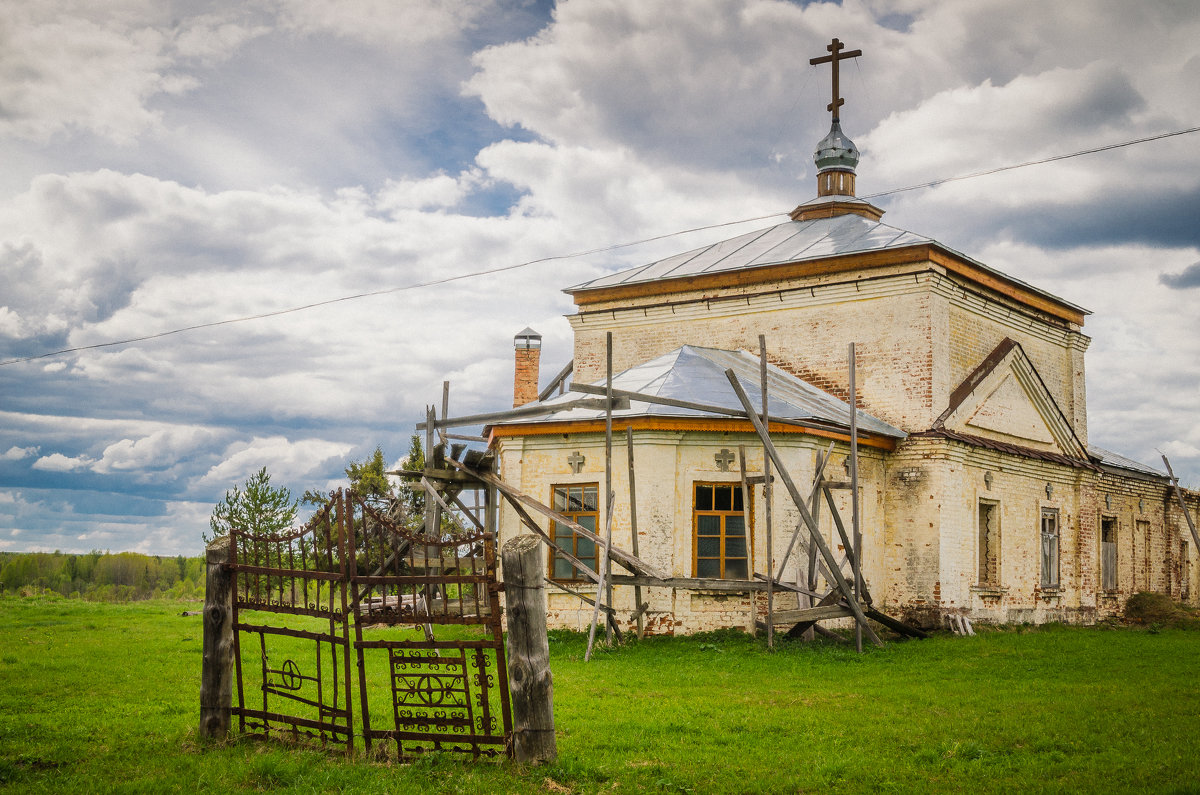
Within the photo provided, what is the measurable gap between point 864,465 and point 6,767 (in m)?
13.8

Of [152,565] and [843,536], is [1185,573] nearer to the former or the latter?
[843,536]

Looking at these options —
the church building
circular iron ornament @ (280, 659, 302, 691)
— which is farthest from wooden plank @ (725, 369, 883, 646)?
circular iron ornament @ (280, 659, 302, 691)

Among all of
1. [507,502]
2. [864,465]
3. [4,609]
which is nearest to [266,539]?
[507,502]

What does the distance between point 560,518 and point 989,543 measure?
373 inches

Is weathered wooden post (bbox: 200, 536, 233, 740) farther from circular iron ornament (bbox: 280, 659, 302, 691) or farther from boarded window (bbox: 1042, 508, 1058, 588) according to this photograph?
boarded window (bbox: 1042, 508, 1058, 588)

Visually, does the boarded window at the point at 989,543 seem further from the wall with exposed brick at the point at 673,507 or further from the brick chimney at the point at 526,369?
the brick chimney at the point at 526,369

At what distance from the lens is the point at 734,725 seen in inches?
337

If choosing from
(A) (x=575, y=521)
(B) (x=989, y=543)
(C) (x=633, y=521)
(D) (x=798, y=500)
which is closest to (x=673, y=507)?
(C) (x=633, y=521)

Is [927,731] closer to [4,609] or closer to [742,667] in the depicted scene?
[742,667]

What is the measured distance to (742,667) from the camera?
12.3 metres

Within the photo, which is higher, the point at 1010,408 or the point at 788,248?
the point at 788,248

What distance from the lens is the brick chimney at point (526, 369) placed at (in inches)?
914

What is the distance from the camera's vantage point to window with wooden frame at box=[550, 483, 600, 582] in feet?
52.3

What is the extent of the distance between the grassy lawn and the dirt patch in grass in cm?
757
